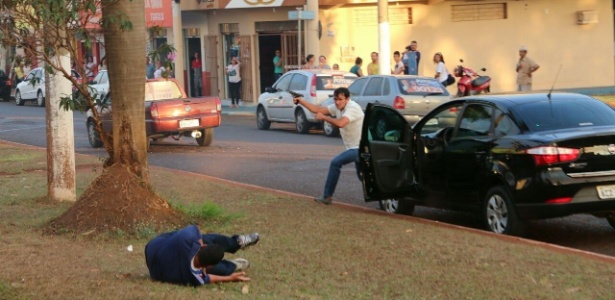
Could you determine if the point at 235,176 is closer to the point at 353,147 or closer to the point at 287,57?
the point at 353,147

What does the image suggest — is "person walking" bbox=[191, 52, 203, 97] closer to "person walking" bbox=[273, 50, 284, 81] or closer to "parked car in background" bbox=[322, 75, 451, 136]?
"person walking" bbox=[273, 50, 284, 81]

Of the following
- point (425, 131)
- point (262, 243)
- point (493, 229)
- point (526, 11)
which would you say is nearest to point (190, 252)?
point (262, 243)

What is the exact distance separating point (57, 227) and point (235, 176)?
20.9 ft

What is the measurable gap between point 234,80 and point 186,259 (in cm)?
2740

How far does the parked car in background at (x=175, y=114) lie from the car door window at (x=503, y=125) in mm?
11091

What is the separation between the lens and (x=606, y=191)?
9883mm

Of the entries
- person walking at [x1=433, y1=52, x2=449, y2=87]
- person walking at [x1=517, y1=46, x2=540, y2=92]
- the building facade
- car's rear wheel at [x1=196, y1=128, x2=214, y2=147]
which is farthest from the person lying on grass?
the building facade

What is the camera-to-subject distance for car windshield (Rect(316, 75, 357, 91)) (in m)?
24.8

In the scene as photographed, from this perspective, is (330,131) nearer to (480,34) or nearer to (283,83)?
(283,83)

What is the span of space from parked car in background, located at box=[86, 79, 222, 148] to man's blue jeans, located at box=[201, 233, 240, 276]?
12.5m

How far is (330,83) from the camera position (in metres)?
25.0

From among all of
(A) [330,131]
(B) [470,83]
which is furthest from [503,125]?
(B) [470,83]

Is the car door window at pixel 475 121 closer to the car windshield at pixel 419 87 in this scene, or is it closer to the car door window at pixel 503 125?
the car door window at pixel 503 125

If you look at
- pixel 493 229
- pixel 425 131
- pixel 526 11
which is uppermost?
pixel 526 11
